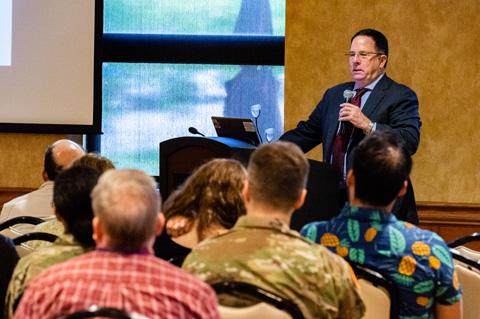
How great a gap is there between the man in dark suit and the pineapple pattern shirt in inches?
68.0

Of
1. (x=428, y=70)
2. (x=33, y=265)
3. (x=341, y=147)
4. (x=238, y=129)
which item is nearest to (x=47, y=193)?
(x=238, y=129)

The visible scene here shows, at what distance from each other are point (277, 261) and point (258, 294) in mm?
137

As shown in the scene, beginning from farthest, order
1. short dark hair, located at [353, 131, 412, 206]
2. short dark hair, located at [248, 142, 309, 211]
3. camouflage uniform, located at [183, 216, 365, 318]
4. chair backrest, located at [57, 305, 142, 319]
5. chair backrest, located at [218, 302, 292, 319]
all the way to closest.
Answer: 1. short dark hair, located at [353, 131, 412, 206]
2. short dark hair, located at [248, 142, 309, 211]
3. camouflage uniform, located at [183, 216, 365, 318]
4. chair backrest, located at [218, 302, 292, 319]
5. chair backrest, located at [57, 305, 142, 319]

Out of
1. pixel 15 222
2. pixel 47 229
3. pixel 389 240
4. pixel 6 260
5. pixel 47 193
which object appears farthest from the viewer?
pixel 47 193

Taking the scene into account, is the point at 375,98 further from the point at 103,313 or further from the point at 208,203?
the point at 103,313

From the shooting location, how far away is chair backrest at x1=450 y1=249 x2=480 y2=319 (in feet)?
9.07

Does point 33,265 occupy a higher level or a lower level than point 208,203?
lower

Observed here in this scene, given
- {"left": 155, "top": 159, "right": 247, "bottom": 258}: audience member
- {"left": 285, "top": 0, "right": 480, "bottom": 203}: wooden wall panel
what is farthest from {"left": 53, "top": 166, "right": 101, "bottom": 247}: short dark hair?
{"left": 285, "top": 0, "right": 480, "bottom": 203}: wooden wall panel

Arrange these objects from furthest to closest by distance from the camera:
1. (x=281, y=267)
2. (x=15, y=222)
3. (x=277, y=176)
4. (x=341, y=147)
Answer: (x=341, y=147)
(x=15, y=222)
(x=277, y=176)
(x=281, y=267)

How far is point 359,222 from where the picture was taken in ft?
8.59

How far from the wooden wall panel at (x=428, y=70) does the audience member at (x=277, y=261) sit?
3762 millimetres

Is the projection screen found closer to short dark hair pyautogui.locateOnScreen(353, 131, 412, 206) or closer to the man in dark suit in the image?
the man in dark suit

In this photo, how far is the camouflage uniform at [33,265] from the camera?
7.77ft

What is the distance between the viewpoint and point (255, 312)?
2.07m
